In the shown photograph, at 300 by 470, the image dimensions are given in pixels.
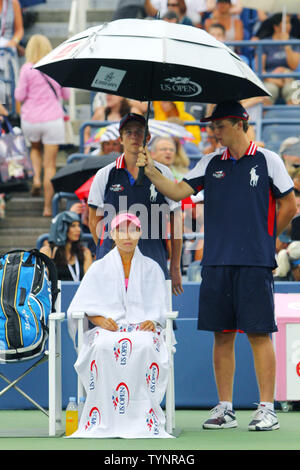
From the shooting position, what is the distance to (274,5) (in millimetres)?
13547

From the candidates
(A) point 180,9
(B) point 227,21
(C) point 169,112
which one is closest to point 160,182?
(C) point 169,112

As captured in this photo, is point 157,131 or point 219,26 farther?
point 219,26

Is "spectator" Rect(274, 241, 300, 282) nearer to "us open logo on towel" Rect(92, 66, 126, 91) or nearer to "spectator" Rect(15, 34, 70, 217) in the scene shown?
"us open logo on towel" Rect(92, 66, 126, 91)

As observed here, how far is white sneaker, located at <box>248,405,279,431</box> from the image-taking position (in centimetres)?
668

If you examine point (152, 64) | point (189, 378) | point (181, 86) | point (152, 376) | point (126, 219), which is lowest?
point (189, 378)

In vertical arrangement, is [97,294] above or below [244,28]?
below

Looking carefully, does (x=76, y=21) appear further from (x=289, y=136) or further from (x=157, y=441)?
(x=157, y=441)

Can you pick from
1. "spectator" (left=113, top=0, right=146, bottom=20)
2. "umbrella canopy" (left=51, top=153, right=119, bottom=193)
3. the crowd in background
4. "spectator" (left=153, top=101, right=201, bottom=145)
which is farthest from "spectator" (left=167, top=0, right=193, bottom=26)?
"umbrella canopy" (left=51, top=153, right=119, bottom=193)

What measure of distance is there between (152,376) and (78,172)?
13.4ft

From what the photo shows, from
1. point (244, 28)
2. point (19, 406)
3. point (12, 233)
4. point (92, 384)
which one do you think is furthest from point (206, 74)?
point (244, 28)

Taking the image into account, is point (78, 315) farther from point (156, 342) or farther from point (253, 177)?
point (253, 177)

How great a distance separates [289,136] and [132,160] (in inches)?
237

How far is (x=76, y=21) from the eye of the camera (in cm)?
1513

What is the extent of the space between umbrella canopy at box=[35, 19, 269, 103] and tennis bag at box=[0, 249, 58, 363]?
1213 millimetres
